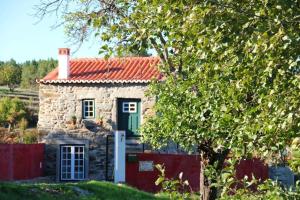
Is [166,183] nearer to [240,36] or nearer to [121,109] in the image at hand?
[240,36]

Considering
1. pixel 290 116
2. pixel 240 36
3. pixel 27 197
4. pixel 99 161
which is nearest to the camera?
pixel 290 116

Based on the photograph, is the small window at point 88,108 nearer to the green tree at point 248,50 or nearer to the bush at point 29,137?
the bush at point 29,137

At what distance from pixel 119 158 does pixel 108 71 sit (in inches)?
225

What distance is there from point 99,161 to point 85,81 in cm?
363

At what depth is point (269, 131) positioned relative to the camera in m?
3.99

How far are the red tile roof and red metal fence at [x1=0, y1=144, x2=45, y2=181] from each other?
3.43 m

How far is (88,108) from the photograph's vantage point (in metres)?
26.2

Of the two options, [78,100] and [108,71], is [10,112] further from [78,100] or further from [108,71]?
[108,71]

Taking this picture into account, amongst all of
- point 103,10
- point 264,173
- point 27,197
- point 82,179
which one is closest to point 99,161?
point 82,179

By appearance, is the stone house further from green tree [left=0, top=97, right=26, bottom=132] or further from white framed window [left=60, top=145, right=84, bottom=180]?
green tree [left=0, top=97, right=26, bottom=132]

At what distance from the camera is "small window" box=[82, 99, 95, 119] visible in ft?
85.6

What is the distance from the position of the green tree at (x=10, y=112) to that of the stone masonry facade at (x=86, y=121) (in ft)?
33.9

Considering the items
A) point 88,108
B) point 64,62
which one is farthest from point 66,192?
point 64,62

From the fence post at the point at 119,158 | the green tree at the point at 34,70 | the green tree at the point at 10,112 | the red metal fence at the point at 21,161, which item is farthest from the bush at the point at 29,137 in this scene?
the green tree at the point at 34,70
